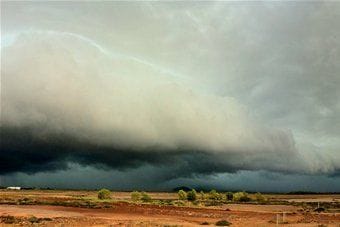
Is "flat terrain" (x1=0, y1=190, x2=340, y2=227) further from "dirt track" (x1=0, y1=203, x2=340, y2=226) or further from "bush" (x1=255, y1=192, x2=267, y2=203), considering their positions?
"bush" (x1=255, y1=192, x2=267, y2=203)

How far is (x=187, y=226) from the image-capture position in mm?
51094

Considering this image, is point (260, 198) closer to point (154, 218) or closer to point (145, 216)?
point (145, 216)

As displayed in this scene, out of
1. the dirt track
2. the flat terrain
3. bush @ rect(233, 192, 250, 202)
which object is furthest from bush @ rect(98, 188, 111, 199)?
the dirt track

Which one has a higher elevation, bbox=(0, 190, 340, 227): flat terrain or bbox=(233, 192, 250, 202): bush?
bbox=(233, 192, 250, 202): bush

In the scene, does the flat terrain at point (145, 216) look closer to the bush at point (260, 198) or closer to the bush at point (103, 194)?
the bush at point (103, 194)

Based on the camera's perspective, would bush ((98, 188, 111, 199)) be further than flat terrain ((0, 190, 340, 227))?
Yes

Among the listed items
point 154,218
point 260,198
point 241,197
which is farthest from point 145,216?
point 260,198

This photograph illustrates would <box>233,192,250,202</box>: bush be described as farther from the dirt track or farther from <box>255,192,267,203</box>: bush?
the dirt track

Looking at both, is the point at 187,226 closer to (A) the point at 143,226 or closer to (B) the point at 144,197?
(A) the point at 143,226

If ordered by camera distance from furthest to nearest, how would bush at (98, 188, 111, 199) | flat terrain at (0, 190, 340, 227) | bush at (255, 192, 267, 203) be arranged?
bush at (255, 192, 267, 203) → bush at (98, 188, 111, 199) → flat terrain at (0, 190, 340, 227)

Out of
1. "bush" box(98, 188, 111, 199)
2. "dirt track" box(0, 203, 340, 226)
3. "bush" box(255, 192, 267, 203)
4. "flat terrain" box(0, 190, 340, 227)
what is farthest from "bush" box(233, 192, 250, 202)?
"dirt track" box(0, 203, 340, 226)

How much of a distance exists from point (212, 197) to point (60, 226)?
11465 cm

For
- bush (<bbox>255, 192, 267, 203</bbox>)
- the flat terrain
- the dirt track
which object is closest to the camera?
the dirt track

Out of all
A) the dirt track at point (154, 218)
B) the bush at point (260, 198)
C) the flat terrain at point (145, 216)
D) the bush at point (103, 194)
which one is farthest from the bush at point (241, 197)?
the dirt track at point (154, 218)
